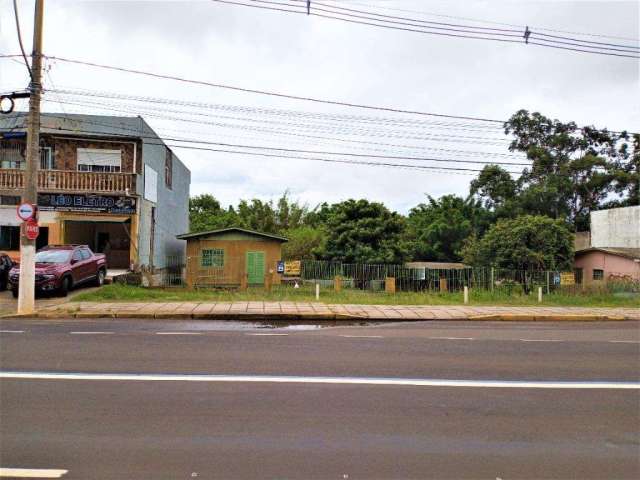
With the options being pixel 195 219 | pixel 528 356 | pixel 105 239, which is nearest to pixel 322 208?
pixel 195 219

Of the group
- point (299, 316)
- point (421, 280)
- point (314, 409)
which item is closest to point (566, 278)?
point (421, 280)

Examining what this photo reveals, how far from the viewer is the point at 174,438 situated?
457cm

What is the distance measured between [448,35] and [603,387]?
11213 millimetres

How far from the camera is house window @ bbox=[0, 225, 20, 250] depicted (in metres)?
22.8

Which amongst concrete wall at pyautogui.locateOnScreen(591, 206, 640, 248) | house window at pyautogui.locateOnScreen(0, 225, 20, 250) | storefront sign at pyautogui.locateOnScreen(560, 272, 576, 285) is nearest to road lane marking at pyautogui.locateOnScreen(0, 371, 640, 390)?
storefront sign at pyautogui.locateOnScreen(560, 272, 576, 285)

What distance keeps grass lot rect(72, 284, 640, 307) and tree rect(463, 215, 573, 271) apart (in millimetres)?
2912

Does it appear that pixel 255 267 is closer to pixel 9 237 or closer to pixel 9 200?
pixel 9 237

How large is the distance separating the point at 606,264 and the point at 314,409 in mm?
28306

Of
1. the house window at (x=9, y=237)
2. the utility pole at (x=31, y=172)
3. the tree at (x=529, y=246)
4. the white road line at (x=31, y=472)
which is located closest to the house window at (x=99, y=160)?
the house window at (x=9, y=237)

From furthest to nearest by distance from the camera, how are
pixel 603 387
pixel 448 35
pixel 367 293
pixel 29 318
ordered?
pixel 367 293
pixel 448 35
pixel 29 318
pixel 603 387

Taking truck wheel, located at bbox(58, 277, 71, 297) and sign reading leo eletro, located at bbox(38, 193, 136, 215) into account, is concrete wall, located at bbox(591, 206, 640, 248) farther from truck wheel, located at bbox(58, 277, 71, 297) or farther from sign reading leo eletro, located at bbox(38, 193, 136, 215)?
truck wheel, located at bbox(58, 277, 71, 297)

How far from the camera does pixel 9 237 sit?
2289cm

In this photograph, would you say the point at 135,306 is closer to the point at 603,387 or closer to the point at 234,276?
the point at 234,276

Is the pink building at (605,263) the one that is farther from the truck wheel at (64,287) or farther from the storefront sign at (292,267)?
the truck wheel at (64,287)
